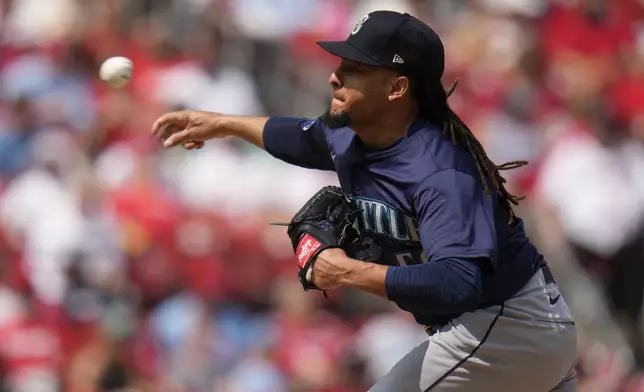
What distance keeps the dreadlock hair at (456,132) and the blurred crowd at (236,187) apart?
139 inches

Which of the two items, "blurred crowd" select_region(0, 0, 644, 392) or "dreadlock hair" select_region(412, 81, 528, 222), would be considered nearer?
"dreadlock hair" select_region(412, 81, 528, 222)

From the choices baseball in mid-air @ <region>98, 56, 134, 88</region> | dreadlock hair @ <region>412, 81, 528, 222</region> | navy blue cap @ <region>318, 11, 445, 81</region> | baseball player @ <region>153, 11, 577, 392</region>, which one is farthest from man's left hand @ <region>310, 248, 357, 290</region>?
baseball in mid-air @ <region>98, 56, 134, 88</region>

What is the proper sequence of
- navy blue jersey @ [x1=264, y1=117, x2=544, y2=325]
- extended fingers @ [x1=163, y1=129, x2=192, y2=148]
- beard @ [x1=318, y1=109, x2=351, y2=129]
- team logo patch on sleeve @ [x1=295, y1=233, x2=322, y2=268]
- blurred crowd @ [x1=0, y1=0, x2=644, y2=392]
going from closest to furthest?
navy blue jersey @ [x1=264, y1=117, x2=544, y2=325], team logo patch on sleeve @ [x1=295, y1=233, x2=322, y2=268], beard @ [x1=318, y1=109, x2=351, y2=129], extended fingers @ [x1=163, y1=129, x2=192, y2=148], blurred crowd @ [x1=0, y1=0, x2=644, y2=392]

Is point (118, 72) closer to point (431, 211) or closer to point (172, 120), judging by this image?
point (172, 120)

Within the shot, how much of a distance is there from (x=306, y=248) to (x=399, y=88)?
65cm

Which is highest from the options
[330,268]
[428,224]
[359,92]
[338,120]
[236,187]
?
[359,92]

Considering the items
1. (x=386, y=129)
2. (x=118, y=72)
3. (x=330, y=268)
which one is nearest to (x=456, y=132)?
(x=386, y=129)

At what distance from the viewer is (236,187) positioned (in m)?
8.13

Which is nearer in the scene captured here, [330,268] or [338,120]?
[330,268]

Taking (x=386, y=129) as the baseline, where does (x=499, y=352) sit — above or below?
below

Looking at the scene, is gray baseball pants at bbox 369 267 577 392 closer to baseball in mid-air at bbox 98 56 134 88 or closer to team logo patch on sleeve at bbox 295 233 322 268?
team logo patch on sleeve at bbox 295 233 322 268

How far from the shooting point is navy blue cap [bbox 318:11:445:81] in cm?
390

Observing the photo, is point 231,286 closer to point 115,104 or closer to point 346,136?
point 115,104

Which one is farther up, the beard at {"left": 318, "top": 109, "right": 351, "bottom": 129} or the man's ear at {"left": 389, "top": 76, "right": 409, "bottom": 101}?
the man's ear at {"left": 389, "top": 76, "right": 409, "bottom": 101}
